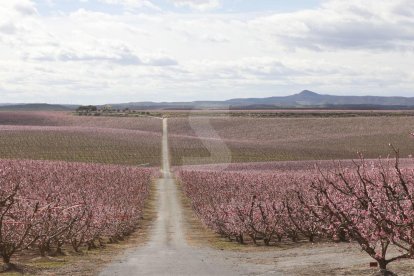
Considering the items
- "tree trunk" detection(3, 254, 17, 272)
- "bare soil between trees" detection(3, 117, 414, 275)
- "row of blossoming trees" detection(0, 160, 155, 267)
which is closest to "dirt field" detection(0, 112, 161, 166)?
"row of blossoming trees" detection(0, 160, 155, 267)

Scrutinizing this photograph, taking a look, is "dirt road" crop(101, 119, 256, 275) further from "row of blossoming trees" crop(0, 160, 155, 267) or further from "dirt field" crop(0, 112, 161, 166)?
"dirt field" crop(0, 112, 161, 166)

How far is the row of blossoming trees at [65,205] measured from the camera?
21.2 m

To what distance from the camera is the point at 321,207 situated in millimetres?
14000

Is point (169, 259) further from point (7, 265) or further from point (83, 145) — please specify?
point (83, 145)

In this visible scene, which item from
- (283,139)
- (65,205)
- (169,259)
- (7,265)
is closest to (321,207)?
(169,259)

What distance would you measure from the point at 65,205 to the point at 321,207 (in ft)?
43.9

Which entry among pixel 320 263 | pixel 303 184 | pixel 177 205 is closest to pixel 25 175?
pixel 177 205

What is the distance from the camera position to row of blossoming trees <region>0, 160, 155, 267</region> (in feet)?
69.5

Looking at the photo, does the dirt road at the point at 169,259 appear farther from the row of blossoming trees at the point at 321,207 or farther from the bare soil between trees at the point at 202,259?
the row of blossoming trees at the point at 321,207

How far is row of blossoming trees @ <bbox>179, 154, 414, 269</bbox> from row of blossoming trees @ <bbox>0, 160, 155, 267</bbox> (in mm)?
5261

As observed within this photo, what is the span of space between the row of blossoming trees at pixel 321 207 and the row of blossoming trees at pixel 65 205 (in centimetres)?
526

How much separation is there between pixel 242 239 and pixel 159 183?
114ft

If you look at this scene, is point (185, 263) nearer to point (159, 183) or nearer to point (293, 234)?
point (293, 234)

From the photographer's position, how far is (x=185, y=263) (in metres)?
23.4
